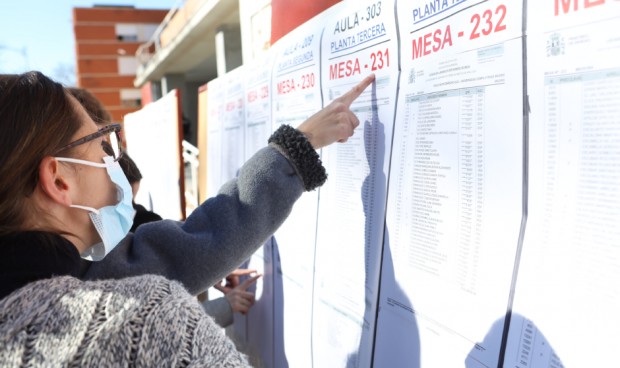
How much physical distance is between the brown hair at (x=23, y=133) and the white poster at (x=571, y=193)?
91cm

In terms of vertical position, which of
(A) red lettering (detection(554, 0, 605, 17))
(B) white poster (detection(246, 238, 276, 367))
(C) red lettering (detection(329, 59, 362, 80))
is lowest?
(B) white poster (detection(246, 238, 276, 367))

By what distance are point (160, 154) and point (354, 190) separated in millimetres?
2117

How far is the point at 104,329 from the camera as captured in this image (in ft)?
2.18

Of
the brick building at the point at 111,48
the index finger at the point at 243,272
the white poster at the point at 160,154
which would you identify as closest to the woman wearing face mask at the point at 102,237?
the index finger at the point at 243,272

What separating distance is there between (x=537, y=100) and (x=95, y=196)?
3.26 ft

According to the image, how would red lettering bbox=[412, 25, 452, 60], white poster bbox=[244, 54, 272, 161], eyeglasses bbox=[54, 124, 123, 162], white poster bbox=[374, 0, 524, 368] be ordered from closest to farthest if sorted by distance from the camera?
white poster bbox=[374, 0, 524, 368]
red lettering bbox=[412, 25, 452, 60]
eyeglasses bbox=[54, 124, 123, 162]
white poster bbox=[244, 54, 272, 161]

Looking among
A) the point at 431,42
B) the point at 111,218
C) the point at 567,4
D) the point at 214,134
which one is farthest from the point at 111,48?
the point at 567,4

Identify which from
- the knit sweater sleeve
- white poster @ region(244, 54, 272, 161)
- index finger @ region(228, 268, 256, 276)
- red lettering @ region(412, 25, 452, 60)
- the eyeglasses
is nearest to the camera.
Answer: red lettering @ region(412, 25, 452, 60)

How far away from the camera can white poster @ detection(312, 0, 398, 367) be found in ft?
3.76

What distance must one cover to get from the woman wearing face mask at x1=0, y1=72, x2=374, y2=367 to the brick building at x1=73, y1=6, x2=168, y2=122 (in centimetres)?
3022

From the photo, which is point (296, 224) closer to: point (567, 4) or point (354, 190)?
point (354, 190)

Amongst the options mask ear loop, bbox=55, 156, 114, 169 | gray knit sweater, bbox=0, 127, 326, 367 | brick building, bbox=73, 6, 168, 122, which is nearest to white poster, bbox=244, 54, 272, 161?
mask ear loop, bbox=55, 156, 114, 169

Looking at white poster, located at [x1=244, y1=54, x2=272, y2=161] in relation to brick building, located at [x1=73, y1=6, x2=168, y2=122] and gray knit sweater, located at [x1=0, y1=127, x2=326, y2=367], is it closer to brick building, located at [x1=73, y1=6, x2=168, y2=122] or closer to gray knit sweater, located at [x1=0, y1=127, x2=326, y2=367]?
gray knit sweater, located at [x1=0, y1=127, x2=326, y2=367]

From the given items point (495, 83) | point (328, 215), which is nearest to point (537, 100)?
point (495, 83)
